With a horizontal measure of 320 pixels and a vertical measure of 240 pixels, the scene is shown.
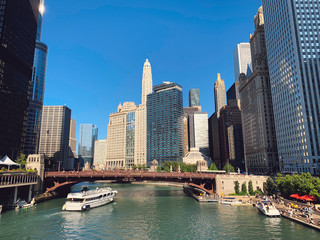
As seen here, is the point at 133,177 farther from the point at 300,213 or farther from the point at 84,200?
the point at 300,213

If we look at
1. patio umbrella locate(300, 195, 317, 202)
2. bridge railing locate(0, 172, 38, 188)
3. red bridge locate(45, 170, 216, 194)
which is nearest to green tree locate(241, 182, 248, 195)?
red bridge locate(45, 170, 216, 194)

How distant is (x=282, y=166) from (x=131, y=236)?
11732 centimetres

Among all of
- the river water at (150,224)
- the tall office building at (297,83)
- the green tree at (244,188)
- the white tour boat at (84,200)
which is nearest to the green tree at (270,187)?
the green tree at (244,188)

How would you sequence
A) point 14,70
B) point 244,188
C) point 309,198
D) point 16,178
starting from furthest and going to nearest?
point 14,70
point 244,188
point 16,178
point 309,198

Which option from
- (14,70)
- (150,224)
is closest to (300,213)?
(150,224)

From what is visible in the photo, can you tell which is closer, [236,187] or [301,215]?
[301,215]

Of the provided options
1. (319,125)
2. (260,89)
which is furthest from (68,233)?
(260,89)

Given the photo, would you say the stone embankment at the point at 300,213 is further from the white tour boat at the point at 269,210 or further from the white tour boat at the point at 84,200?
the white tour boat at the point at 84,200

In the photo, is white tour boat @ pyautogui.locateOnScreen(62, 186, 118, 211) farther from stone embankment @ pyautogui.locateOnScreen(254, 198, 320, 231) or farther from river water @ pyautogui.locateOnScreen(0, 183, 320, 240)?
stone embankment @ pyautogui.locateOnScreen(254, 198, 320, 231)

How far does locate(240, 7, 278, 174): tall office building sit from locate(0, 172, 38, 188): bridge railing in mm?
143389

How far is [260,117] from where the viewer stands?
173m

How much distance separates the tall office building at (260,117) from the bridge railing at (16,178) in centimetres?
14339

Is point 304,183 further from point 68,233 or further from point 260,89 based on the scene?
point 260,89

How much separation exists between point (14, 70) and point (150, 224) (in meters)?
126
